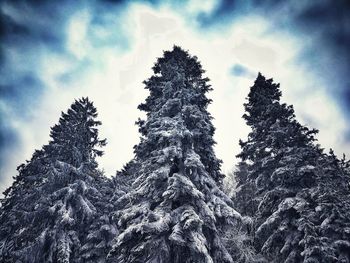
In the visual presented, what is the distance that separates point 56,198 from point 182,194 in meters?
10.5

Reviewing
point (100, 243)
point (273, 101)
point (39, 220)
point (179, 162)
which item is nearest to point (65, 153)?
point (39, 220)

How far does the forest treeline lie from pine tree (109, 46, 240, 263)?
5cm

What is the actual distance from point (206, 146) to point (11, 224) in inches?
557

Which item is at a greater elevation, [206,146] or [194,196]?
[206,146]

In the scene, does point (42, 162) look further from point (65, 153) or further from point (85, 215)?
point (85, 215)

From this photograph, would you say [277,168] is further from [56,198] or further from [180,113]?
[56,198]

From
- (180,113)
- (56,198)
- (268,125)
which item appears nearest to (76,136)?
(56,198)

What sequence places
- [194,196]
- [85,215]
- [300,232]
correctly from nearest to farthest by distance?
[194,196] < [300,232] < [85,215]

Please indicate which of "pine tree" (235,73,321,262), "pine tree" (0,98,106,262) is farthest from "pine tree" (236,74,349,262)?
"pine tree" (0,98,106,262)

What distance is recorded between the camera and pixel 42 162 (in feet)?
→ 57.0

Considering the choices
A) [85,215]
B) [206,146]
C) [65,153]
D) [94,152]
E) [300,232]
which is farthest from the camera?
[94,152]

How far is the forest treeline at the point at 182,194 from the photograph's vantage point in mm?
9773

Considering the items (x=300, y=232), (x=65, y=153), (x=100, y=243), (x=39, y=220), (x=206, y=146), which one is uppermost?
(x=65, y=153)

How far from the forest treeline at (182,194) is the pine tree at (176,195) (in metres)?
0.05
